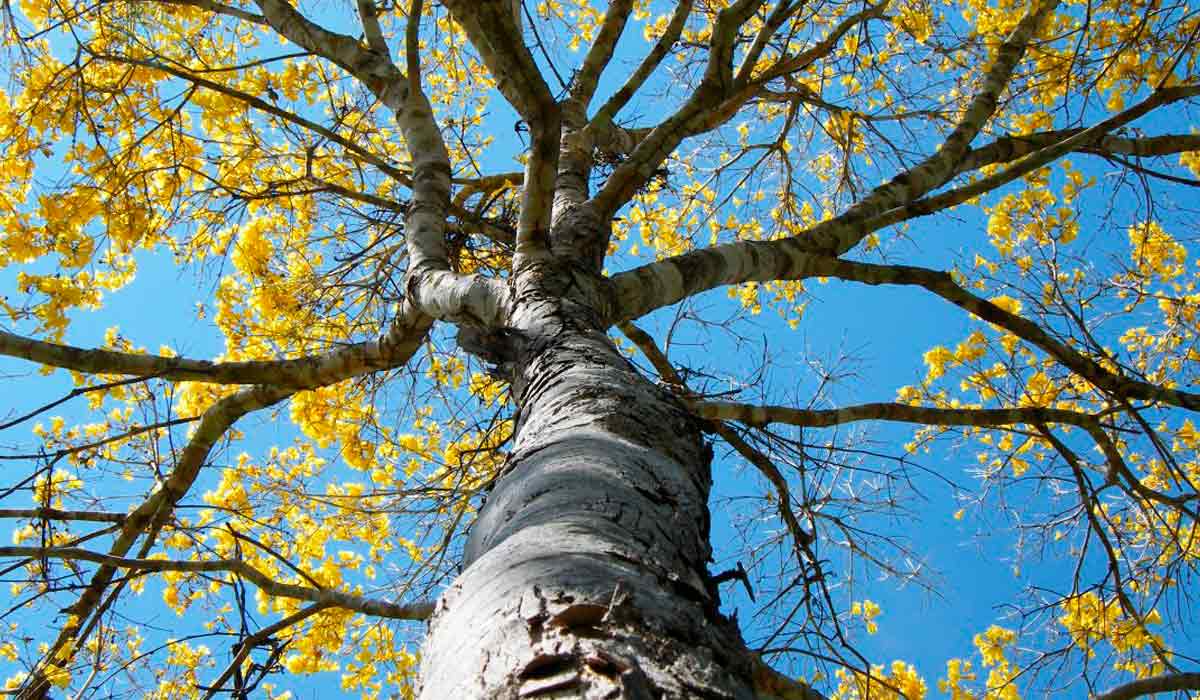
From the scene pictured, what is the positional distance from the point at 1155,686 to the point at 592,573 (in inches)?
114

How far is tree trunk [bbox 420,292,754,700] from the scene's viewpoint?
2.38 feet

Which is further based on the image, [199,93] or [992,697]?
[199,93]

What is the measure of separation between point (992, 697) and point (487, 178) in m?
4.12

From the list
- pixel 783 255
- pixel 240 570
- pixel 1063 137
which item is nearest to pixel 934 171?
pixel 1063 137

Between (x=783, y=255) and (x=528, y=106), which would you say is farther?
(x=783, y=255)

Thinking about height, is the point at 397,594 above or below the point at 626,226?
below

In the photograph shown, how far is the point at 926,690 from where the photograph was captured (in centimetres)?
427

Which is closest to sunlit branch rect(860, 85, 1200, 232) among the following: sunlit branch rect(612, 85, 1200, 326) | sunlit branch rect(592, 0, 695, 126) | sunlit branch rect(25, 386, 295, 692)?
sunlit branch rect(612, 85, 1200, 326)

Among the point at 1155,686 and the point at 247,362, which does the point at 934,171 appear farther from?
the point at 247,362

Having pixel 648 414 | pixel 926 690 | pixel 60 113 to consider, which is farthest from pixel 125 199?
pixel 926 690

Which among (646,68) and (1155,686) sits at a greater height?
(646,68)

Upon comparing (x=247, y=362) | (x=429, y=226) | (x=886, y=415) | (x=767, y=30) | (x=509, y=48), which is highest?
(x=767, y=30)

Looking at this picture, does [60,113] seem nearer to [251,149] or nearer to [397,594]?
[251,149]

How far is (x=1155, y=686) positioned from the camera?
107 inches
